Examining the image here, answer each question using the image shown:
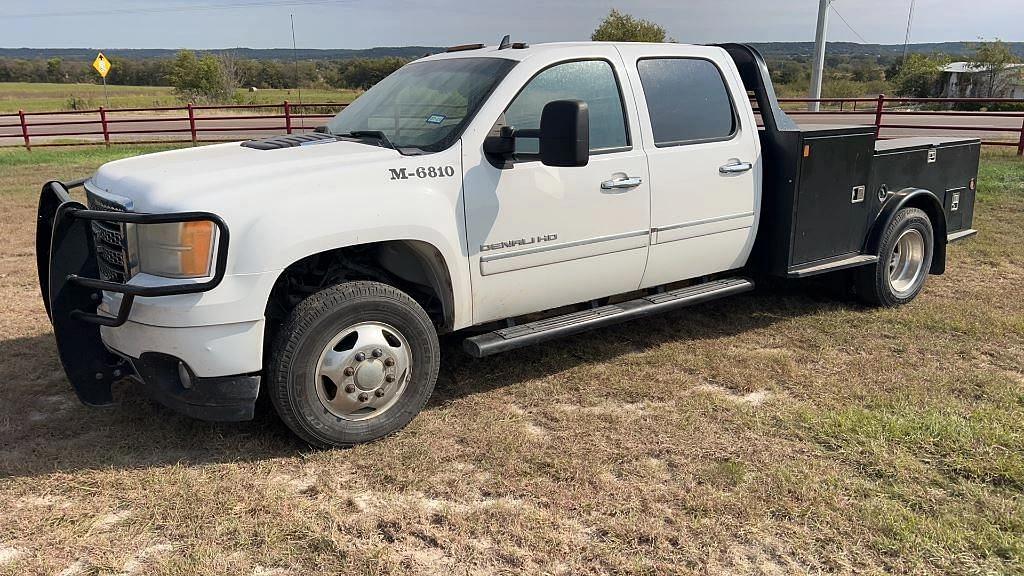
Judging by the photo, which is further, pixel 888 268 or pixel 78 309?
pixel 888 268

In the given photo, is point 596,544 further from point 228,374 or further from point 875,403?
point 875,403

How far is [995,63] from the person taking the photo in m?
55.6

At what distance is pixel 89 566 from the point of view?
8.99 feet

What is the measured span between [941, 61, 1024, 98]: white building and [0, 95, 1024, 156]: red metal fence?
1100 centimetres

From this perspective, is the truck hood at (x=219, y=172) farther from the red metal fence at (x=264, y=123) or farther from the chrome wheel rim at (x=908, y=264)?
the red metal fence at (x=264, y=123)

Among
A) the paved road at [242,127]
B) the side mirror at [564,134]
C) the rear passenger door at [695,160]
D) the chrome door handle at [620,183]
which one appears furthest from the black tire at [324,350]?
the paved road at [242,127]

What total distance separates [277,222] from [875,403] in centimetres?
321

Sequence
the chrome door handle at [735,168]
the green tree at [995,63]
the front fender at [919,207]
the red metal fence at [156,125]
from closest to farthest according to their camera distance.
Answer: the chrome door handle at [735,168] < the front fender at [919,207] < the red metal fence at [156,125] < the green tree at [995,63]

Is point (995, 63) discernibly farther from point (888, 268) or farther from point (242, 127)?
point (888, 268)

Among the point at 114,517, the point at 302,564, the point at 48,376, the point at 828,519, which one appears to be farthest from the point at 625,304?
the point at 48,376

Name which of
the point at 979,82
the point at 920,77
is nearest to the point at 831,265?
the point at 920,77

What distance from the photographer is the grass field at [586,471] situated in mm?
2820

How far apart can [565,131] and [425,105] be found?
0.95 m

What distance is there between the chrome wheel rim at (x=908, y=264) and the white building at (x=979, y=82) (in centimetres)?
5967
